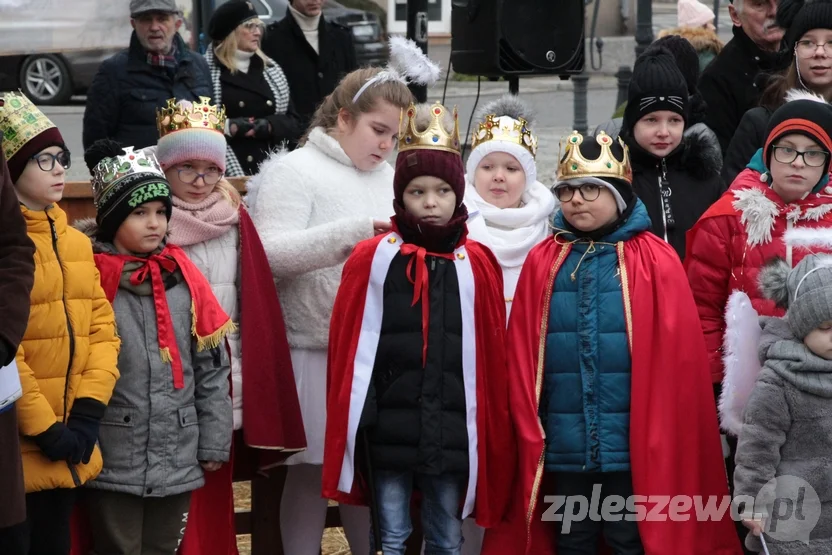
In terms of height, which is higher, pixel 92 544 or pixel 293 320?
pixel 293 320

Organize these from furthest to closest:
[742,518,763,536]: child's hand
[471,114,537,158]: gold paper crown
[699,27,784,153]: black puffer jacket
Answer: [699,27,784,153]: black puffer jacket < [471,114,537,158]: gold paper crown < [742,518,763,536]: child's hand

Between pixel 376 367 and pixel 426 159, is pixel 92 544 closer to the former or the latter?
pixel 376 367

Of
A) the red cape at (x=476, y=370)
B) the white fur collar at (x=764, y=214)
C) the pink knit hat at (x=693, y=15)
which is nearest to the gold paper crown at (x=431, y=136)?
the red cape at (x=476, y=370)

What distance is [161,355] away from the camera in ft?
14.7

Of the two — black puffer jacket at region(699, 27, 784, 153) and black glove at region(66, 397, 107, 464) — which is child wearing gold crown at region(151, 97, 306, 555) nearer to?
black glove at region(66, 397, 107, 464)

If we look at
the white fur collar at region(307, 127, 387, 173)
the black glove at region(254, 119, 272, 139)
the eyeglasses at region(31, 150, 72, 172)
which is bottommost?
the black glove at region(254, 119, 272, 139)

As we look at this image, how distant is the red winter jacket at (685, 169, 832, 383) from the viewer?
483 centimetres

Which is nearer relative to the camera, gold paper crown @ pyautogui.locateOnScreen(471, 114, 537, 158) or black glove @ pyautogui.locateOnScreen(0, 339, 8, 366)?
black glove @ pyautogui.locateOnScreen(0, 339, 8, 366)

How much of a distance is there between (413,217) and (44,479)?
1486 mm

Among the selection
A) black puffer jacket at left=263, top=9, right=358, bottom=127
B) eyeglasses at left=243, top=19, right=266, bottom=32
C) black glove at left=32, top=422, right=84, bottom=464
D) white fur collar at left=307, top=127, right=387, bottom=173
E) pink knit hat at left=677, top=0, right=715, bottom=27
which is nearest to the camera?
black glove at left=32, top=422, right=84, bottom=464

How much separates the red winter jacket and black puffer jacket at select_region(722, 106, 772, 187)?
579 mm

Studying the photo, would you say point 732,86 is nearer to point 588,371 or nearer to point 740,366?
point 740,366

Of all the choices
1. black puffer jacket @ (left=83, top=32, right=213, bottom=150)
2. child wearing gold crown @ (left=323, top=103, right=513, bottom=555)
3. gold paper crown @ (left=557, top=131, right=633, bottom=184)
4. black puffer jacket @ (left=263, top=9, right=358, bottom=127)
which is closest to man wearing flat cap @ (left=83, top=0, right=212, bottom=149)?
black puffer jacket @ (left=83, top=32, right=213, bottom=150)

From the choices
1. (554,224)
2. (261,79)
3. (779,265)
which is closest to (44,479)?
(554,224)
